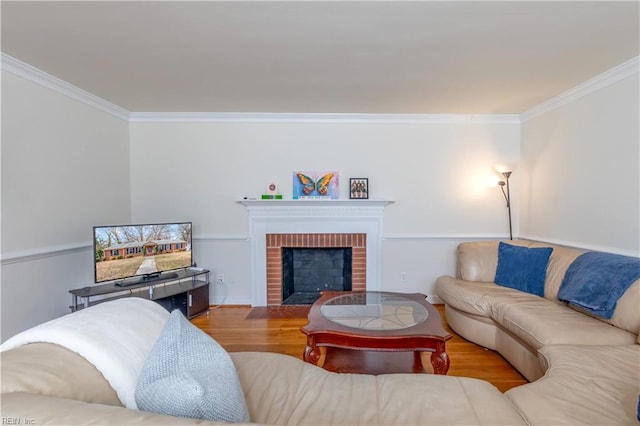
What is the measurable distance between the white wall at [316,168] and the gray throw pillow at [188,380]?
2769mm

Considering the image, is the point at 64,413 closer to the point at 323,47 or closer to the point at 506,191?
the point at 323,47

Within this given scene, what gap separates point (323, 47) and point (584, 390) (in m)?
2.40

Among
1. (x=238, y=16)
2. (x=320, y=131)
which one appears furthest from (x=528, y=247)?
(x=238, y=16)

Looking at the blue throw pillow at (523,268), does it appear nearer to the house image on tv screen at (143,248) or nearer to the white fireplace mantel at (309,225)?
the white fireplace mantel at (309,225)

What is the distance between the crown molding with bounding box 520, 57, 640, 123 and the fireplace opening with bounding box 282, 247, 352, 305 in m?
2.68

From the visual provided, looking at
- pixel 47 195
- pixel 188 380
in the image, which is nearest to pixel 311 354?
pixel 188 380

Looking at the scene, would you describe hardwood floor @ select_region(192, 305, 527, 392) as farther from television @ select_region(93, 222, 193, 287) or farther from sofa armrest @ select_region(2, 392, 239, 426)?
sofa armrest @ select_region(2, 392, 239, 426)

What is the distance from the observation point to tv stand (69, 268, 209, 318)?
274cm

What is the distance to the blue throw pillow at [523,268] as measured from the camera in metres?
2.67

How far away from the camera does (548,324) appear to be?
1948 millimetres

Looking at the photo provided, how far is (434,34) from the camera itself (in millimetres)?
1989

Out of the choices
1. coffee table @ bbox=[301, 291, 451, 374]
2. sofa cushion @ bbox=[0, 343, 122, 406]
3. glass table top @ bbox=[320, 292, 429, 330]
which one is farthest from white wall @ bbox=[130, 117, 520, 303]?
sofa cushion @ bbox=[0, 343, 122, 406]

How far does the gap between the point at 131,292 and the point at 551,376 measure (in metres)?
3.45

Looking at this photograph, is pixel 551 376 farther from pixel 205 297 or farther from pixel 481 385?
pixel 205 297
